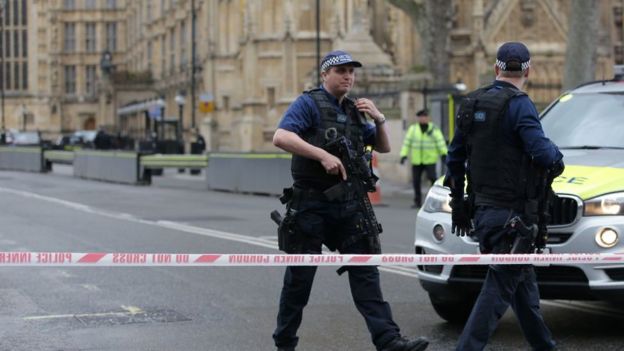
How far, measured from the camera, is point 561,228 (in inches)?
308

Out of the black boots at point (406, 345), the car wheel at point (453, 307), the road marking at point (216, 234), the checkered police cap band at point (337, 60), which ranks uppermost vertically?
the checkered police cap band at point (337, 60)

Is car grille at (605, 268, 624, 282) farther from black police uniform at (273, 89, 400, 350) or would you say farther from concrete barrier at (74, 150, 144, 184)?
concrete barrier at (74, 150, 144, 184)

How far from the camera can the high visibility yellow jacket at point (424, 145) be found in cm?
2222

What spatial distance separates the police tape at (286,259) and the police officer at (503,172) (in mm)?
145

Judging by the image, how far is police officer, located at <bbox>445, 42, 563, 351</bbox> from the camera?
6.79 meters

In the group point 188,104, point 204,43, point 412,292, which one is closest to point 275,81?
point 204,43

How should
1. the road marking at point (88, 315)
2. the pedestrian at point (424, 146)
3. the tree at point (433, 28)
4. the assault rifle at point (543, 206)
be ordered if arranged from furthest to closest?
the tree at point (433, 28), the pedestrian at point (424, 146), the road marking at point (88, 315), the assault rifle at point (543, 206)

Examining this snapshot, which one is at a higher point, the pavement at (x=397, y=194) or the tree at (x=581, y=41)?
the tree at (x=581, y=41)

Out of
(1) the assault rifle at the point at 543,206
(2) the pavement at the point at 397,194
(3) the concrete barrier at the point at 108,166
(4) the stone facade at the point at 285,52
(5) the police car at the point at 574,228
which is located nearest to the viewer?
(1) the assault rifle at the point at 543,206

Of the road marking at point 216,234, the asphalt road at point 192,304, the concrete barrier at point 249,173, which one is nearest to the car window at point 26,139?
the concrete barrier at point 249,173

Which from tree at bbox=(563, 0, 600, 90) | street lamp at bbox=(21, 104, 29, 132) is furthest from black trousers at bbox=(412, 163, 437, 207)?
street lamp at bbox=(21, 104, 29, 132)

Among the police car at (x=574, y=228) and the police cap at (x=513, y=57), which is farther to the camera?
the police car at (x=574, y=228)

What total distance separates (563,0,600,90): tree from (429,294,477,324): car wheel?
18.9m

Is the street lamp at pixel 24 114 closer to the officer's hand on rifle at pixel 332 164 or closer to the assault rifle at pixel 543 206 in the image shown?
the officer's hand on rifle at pixel 332 164
